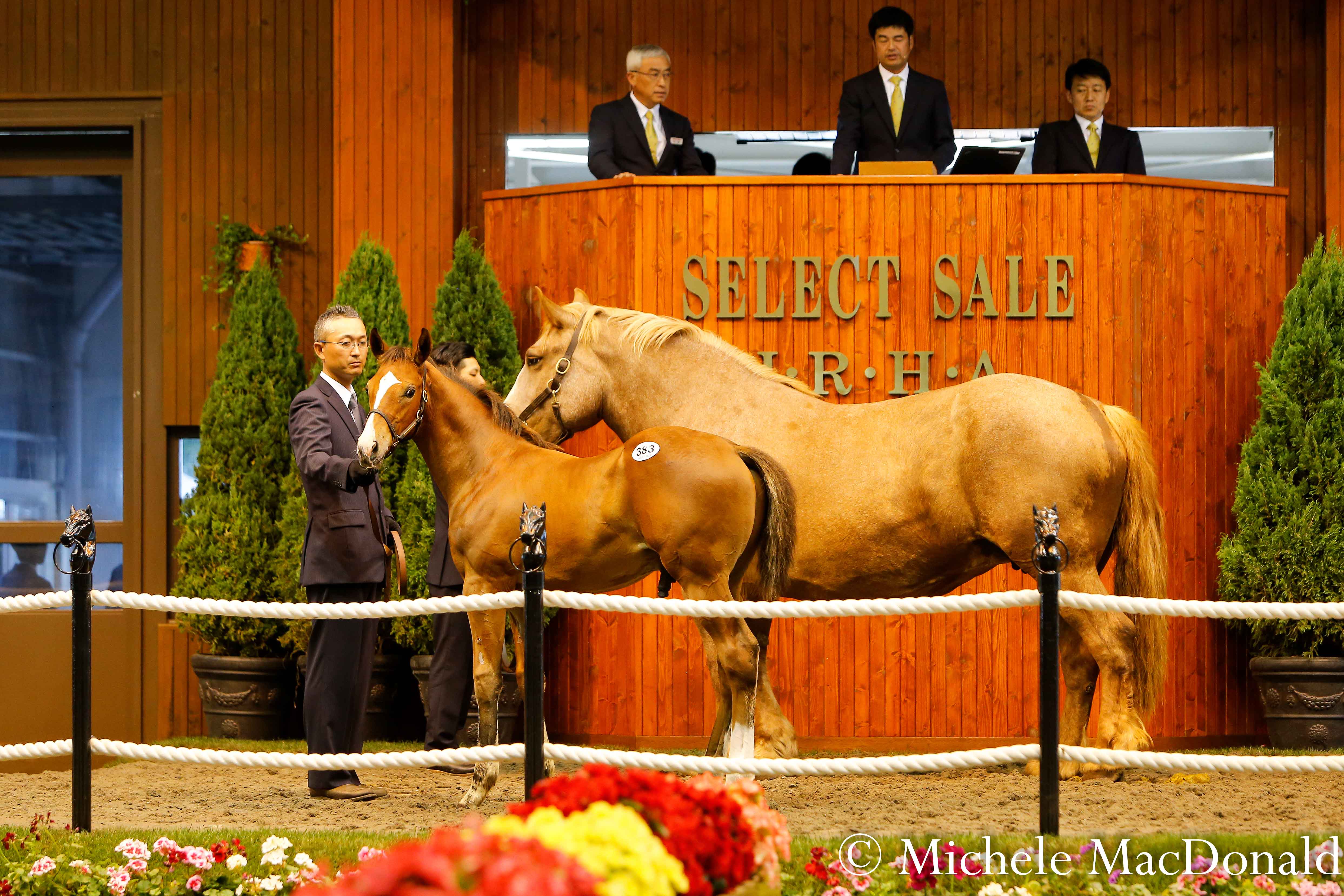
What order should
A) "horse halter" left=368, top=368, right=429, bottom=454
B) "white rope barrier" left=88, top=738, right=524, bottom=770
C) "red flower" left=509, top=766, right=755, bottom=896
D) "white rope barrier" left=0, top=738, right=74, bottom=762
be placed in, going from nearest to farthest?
"red flower" left=509, top=766, right=755, bottom=896 < "white rope barrier" left=88, top=738, right=524, bottom=770 < "white rope barrier" left=0, top=738, right=74, bottom=762 < "horse halter" left=368, top=368, right=429, bottom=454

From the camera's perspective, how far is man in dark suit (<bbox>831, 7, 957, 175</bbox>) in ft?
24.8

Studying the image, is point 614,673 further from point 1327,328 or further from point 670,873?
point 670,873

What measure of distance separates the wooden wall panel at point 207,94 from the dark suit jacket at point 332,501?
4.02 metres

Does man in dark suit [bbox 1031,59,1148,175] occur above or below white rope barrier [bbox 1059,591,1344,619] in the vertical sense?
above

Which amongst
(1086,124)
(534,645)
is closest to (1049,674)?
(534,645)

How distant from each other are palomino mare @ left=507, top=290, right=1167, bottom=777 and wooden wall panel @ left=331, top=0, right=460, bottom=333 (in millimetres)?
2858

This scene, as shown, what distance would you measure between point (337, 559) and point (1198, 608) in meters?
3.23

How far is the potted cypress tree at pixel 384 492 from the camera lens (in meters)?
7.57

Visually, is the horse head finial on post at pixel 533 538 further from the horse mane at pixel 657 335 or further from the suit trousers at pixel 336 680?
the horse mane at pixel 657 335

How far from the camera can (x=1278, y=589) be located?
22.6ft

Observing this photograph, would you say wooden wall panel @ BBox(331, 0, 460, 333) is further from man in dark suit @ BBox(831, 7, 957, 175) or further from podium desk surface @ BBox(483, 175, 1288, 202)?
man in dark suit @ BBox(831, 7, 957, 175)

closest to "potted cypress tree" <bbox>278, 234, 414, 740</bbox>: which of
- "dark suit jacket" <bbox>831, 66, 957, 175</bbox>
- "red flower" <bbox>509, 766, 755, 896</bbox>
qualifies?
"dark suit jacket" <bbox>831, 66, 957, 175</bbox>

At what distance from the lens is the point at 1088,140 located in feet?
25.8

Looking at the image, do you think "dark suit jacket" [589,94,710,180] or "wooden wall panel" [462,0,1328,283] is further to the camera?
"wooden wall panel" [462,0,1328,283]
